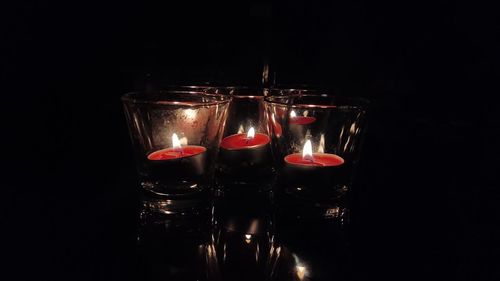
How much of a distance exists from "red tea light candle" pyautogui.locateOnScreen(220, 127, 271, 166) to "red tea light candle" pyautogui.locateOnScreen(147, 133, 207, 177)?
8 cm

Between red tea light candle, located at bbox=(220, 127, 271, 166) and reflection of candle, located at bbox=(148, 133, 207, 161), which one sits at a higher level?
reflection of candle, located at bbox=(148, 133, 207, 161)

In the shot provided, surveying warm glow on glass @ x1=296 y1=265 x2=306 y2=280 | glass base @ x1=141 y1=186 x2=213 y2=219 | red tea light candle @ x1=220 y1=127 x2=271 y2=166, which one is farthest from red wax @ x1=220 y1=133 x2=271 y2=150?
warm glow on glass @ x1=296 y1=265 x2=306 y2=280

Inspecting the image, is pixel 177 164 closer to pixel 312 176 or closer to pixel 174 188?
pixel 174 188

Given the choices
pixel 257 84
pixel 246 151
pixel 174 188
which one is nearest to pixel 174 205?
pixel 174 188

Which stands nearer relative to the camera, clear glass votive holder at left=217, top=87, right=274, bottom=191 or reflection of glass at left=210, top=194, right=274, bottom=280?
reflection of glass at left=210, top=194, right=274, bottom=280

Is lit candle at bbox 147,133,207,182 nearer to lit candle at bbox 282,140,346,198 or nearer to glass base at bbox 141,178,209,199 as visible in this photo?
glass base at bbox 141,178,209,199

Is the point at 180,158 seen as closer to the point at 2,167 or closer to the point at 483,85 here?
the point at 2,167

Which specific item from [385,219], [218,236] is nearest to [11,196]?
[218,236]

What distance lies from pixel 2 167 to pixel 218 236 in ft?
1.26

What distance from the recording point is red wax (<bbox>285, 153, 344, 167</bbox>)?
465mm

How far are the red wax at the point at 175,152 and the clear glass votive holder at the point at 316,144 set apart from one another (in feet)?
0.34

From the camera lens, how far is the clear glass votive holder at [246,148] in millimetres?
544

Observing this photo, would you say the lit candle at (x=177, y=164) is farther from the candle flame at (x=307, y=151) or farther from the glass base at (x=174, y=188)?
the candle flame at (x=307, y=151)

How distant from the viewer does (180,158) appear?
43cm
